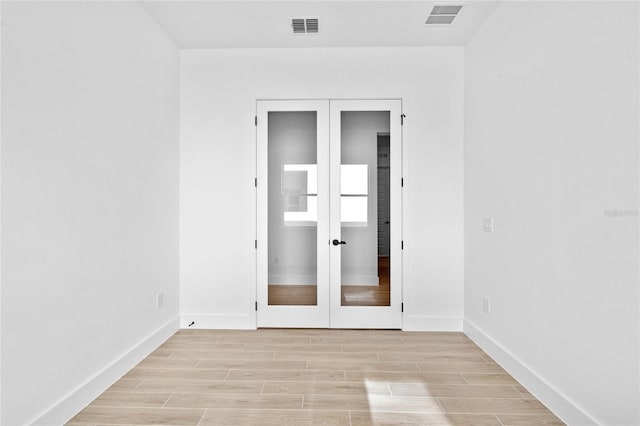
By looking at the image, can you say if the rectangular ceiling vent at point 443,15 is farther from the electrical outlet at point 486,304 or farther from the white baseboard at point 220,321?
the white baseboard at point 220,321

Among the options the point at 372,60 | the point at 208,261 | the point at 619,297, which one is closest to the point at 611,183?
the point at 619,297

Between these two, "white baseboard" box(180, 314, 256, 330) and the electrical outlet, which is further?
"white baseboard" box(180, 314, 256, 330)

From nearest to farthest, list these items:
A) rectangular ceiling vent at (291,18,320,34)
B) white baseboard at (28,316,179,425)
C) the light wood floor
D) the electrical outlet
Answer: white baseboard at (28,316,179,425), the light wood floor, the electrical outlet, rectangular ceiling vent at (291,18,320,34)

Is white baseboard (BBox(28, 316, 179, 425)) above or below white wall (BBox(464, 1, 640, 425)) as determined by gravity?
below

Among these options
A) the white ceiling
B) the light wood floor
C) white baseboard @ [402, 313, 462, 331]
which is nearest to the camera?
the light wood floor

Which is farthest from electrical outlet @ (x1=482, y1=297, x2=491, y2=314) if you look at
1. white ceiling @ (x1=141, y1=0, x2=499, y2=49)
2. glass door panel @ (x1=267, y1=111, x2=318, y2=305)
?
white ceiling @ (x1=141, y1=0, x2=499, y2=49)

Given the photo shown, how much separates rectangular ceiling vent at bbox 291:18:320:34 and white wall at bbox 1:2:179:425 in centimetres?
126

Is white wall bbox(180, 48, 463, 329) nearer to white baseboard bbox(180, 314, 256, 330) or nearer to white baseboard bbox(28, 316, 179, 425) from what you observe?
white baseboard bbox(180, 314, 256, 330)

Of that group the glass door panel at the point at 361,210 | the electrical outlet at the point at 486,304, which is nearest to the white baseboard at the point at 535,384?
the electrical outlet at the point at 486,304

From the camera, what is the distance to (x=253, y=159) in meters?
4.05

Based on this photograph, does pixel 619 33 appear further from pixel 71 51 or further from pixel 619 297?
pixel 71 51

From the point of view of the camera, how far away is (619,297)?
1866 millimetres

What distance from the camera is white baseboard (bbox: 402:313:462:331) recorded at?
3.96 m

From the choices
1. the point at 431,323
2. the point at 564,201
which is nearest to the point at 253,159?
the point at 431,323
